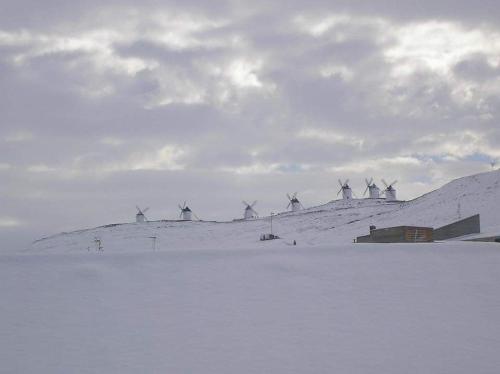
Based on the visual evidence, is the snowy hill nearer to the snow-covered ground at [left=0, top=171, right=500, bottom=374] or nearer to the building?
the building

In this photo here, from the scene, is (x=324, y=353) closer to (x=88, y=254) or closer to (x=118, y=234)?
(x=88, y=254)

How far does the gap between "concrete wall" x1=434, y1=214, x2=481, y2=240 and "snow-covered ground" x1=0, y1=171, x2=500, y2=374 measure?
22.4m

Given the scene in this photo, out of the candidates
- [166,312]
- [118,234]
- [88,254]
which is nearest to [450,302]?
[166,312]

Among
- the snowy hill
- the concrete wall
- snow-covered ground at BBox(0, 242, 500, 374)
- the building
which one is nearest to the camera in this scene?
snow-covered ground at BBox(0, 242, 500, 374)

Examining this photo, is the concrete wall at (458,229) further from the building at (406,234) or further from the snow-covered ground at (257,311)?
the snow-covered ground at (257,311)

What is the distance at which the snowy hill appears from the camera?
72.4 metres

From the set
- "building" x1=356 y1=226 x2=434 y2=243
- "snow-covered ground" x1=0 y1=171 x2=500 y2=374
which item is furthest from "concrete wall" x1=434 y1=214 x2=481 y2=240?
"snow-covered ground" x1=0 y1=171 x2=500 y2=374

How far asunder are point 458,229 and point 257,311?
3147 centimetres

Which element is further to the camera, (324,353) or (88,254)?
(88,254)

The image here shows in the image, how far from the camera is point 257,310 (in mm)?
16172

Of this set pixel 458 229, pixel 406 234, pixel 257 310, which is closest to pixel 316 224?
pixel 458 229

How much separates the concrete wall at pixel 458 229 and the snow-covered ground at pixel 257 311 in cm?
2238

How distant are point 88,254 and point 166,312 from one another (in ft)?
15.3

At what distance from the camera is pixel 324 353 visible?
14.3 m
